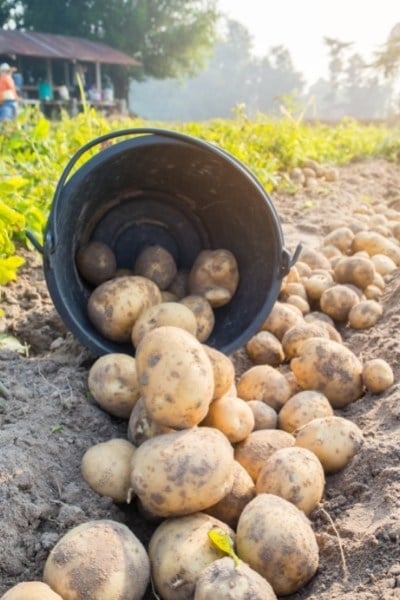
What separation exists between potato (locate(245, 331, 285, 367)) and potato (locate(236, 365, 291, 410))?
0.31 metres

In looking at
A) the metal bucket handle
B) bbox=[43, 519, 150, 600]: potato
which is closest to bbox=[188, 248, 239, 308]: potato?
the metal bucket handle

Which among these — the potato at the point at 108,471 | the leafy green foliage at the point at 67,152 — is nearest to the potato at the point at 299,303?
the leafy green foliage at the point at 67,152

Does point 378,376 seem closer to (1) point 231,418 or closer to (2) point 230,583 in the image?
(1) point 231,418

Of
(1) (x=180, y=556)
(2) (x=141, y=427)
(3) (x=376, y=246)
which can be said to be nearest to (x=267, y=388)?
(2) (x=141, y=427)

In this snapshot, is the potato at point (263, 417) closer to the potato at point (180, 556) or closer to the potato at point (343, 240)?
the potato at point (180, 556)

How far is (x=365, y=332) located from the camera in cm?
354

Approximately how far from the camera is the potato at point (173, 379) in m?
2.10

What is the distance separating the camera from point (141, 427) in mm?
2279

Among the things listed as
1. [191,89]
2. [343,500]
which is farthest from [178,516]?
[191,89]

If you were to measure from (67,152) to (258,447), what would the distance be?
3.54 meters

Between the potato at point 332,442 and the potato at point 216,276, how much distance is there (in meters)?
1.00

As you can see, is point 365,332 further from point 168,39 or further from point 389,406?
point 168,39

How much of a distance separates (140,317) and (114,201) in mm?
911

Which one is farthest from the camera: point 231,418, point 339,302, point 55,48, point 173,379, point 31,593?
point 55,48
